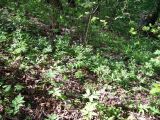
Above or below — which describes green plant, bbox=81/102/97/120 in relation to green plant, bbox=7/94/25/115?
below

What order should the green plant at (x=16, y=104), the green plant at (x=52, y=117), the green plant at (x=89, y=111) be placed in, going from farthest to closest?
the green plant at (x=89, y=111), the green plant at (x=52, y=117), the green plant at (x=16, y=104)

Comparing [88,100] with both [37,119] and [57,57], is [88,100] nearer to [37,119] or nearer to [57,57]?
[37,119]

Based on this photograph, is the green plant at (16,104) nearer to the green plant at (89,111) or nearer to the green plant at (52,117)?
the green plant at (52,117)

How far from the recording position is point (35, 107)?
21.9 feet

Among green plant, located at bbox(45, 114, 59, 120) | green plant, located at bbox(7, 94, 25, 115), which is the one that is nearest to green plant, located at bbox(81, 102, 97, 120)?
green plant, located at bbox(45, 114, 59, 120)

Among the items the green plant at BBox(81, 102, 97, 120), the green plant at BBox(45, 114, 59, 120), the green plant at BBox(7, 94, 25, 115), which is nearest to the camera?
the green plant at BBox(7, 94, 25, 115)

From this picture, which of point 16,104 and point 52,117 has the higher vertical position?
point 16,104

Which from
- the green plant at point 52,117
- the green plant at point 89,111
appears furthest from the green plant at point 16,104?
the green plant at point 89,111

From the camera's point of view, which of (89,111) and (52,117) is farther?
(89,111)

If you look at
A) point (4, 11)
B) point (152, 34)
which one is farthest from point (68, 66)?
point (152, 34)

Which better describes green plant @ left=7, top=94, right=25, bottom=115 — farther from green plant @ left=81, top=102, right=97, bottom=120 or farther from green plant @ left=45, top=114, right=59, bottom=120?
green plant @ left=81, top=102, right=97, bottom=120

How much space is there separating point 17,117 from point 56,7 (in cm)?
867

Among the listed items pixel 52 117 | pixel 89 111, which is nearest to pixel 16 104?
pixel 52 117

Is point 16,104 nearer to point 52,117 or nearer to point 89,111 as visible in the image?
point 52,117
